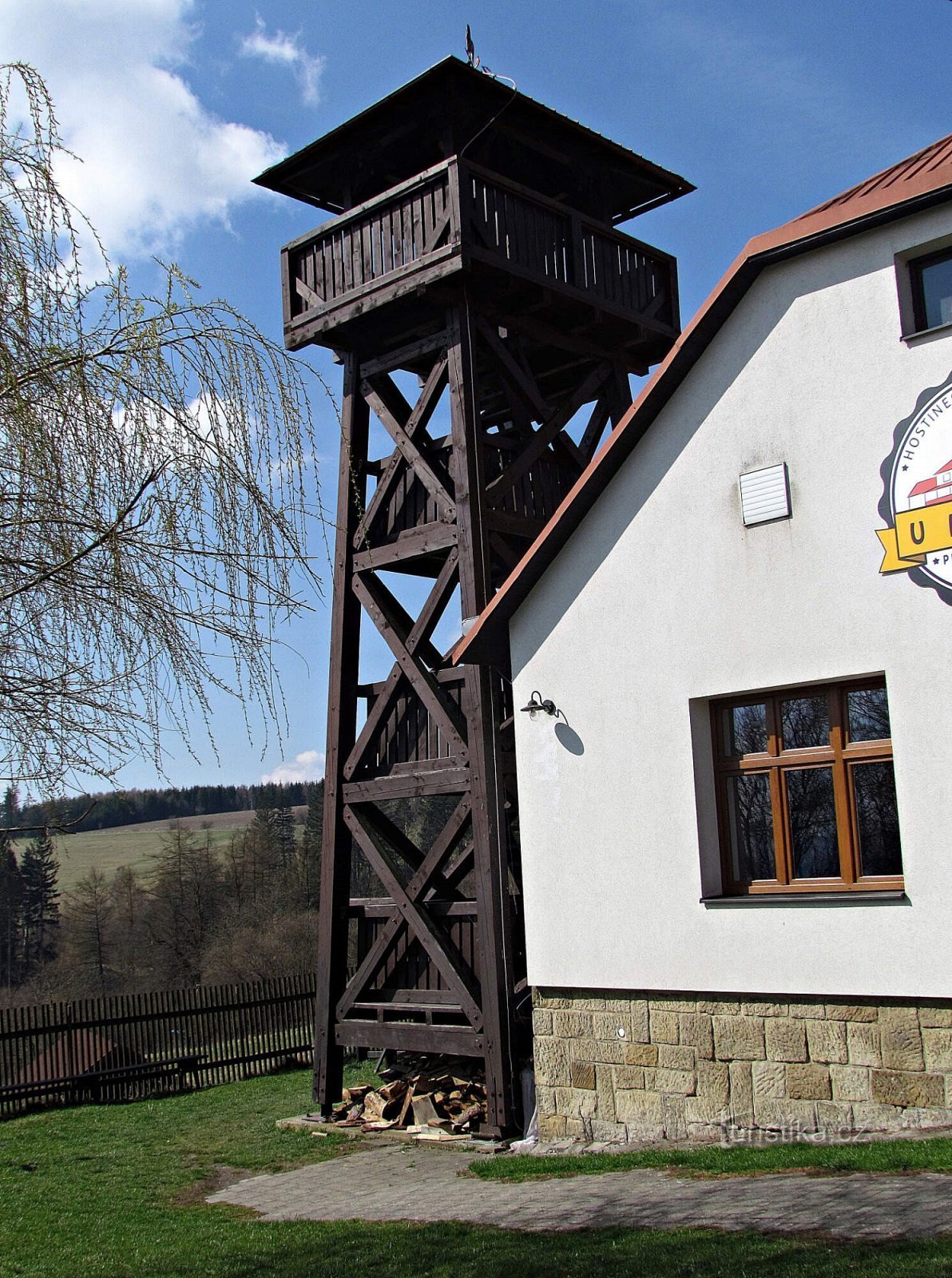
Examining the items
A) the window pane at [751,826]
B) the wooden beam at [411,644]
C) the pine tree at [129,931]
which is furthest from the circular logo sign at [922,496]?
the pine tree at [129,931]

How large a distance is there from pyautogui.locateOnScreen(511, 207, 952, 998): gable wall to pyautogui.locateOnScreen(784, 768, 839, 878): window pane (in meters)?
0.42

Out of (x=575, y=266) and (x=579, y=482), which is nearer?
(x=579, y=482)

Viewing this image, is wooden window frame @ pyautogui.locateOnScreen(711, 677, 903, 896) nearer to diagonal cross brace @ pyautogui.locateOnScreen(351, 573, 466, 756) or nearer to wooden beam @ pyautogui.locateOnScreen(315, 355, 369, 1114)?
diagonal cross brace @ pyautogui.locateOnScreen(351, 573, 466, 756)

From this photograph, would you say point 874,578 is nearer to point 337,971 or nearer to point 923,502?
point 923,502

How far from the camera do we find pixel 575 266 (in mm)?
14797

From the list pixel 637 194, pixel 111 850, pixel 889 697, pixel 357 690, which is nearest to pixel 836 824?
pixel 889 697

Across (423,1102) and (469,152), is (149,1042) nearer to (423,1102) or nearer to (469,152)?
(423,1102)

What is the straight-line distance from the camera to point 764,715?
10.1m

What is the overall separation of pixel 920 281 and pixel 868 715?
3300mm

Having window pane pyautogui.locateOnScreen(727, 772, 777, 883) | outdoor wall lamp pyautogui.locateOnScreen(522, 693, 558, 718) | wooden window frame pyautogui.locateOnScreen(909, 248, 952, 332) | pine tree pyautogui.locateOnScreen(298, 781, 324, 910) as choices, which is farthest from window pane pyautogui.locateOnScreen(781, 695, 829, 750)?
pine tree pyautogui.locateOnScreen(298, 781, 324, 910)

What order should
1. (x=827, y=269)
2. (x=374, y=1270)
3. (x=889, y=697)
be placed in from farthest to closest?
(x=827, y=269), (x=889, y=697), (x=374, y=1270)

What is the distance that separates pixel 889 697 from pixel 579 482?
3.53 metres

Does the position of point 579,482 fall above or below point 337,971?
above

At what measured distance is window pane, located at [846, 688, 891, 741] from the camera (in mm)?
9242
